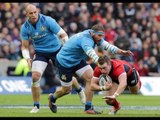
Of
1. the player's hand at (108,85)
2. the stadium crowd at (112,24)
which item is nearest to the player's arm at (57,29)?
the player's hand at (108,85)

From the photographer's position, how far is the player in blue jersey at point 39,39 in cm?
1566

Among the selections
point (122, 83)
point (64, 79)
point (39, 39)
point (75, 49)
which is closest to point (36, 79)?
point (64, 79)

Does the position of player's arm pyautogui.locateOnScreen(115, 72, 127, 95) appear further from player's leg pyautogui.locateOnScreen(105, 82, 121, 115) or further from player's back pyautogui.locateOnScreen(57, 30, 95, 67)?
player's back pyautogui.locateOnScreen(57, 30, 95, 67)

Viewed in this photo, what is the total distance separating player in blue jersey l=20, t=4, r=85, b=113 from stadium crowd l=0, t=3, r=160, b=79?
34.7 ft

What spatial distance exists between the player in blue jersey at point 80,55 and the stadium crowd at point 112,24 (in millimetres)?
11313

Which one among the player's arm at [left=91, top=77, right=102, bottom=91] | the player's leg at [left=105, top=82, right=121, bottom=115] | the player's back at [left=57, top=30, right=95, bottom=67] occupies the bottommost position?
the player's leg at [left=105, top=82, right=121, bottom=115]

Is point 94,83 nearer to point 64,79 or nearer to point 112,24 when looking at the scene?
point 64,79

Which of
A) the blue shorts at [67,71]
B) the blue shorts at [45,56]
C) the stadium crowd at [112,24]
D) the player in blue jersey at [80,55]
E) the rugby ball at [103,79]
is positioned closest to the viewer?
the rugby ball at [103,79]

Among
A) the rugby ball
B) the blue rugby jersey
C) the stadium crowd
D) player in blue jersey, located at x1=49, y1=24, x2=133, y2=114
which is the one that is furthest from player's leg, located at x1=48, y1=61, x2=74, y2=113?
the stadium crowd

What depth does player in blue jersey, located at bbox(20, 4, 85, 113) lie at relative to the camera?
51.4 feet

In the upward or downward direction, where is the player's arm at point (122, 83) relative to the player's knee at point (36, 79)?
upward

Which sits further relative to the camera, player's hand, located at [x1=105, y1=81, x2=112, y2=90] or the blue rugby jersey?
Result: the blue rugby jersey

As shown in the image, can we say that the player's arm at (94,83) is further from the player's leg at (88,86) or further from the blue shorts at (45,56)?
the blue shorts at (45,56)

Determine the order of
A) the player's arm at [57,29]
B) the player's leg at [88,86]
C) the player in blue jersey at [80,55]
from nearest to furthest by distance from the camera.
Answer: the player in blue jersey at [80,55] → the player's leg at [88,86] → the player's arm at [57,29]
